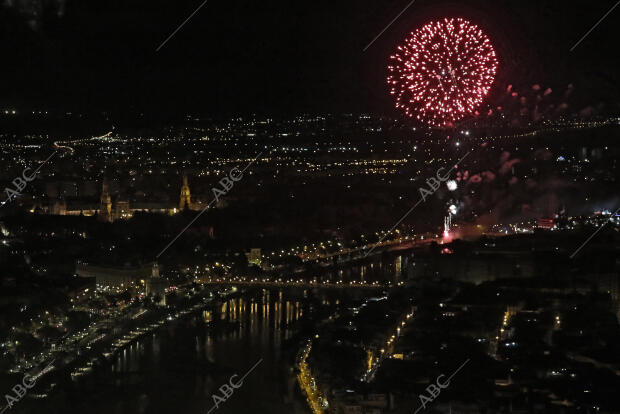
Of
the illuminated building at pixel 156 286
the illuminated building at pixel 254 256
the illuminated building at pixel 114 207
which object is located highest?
the illuminated building at pixel 114 207

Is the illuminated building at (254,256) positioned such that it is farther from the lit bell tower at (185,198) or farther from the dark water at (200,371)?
the lit bell tower at (185,198)

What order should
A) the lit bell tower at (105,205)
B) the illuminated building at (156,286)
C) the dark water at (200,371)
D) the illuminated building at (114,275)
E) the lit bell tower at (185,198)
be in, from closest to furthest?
the dark water at (200,371), the illuminated building at (156,286), the illuminated building at (114,275), the lit bell tower at (105,205), the lit bell tower at (185,198)

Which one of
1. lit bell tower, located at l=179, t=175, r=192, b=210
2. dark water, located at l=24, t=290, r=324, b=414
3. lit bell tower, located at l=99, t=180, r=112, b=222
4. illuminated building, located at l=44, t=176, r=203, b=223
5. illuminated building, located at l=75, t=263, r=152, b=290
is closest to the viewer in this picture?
dark water, located at l=24, t=290, r=324, b=414

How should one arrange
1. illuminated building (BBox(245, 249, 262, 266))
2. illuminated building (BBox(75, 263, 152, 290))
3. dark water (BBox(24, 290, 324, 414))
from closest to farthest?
dark water (BBox(24, 290, 324, 414))
illuminated building (BBox(75, 263, 152, 290))
illuminated building (BBox(245, 249, 262, 266))

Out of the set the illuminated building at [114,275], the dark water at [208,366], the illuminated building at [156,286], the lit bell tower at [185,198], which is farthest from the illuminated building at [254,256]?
the lit bell tower at [185,198]

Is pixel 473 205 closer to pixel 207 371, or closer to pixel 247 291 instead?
pixel 247 291

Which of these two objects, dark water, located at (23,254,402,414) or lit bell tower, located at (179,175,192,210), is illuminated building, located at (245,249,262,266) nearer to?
dark water, located at (23,254,402,414)

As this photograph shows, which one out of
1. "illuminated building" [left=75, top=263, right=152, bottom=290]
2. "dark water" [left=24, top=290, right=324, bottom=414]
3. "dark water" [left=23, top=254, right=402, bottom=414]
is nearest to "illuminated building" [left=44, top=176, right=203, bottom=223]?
"illuminated building" [left=75, top=263, right=152, bottom=290]

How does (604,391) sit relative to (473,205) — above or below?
below

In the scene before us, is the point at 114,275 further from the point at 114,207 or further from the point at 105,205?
the point at 114,207

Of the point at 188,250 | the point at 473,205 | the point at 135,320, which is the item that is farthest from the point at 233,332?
the point at 473,205

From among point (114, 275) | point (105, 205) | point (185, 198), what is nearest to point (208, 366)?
point (114, 275)
